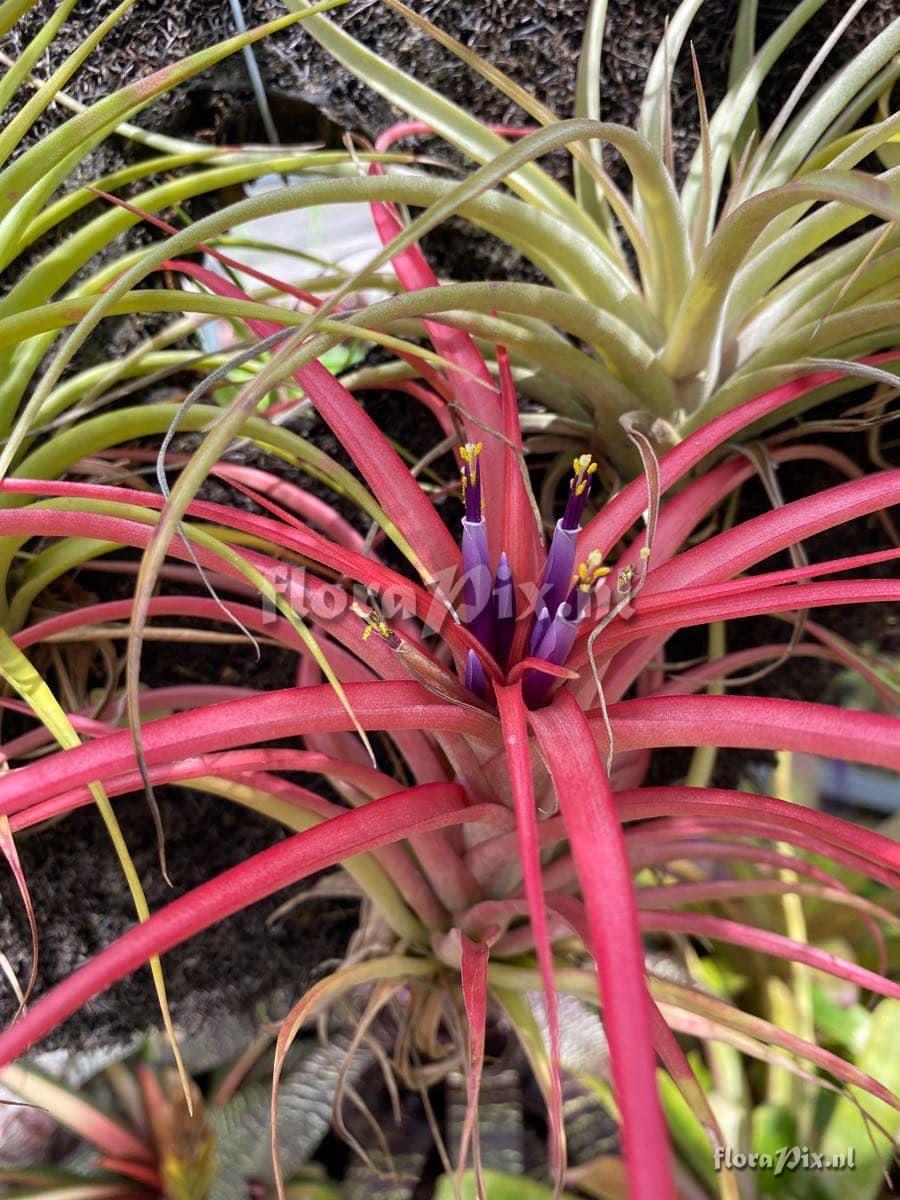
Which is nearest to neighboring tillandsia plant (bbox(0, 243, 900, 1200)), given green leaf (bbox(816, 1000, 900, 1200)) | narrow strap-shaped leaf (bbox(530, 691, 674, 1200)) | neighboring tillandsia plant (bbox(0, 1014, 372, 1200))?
narrow strap-shaped leaf (bbox(530, 691, 674, 1200))

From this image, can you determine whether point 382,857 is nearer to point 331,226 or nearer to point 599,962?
point 599,962

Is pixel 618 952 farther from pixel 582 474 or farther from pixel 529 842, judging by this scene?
pixel 582 474

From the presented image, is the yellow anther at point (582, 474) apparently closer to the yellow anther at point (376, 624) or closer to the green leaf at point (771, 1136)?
the yellow anther at point (376, 624)

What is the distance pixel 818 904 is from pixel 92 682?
3.10 ft

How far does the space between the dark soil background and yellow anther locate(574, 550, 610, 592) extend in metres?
0.34

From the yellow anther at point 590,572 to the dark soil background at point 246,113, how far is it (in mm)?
344

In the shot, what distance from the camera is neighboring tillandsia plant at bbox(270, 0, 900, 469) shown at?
1.68 feet

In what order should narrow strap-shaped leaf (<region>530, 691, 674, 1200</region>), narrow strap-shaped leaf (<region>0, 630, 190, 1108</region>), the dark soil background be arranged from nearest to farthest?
narrow strap-shaped leaf (<region>530, 691, 674, 1200</region>) → narrow strap-shaped leaf (<region>0, 630, 190, 1108</region>) → the dark soil background

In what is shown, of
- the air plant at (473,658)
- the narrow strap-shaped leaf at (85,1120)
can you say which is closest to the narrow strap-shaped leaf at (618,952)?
the air plant at (473,658)

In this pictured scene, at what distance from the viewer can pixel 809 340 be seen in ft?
1.83

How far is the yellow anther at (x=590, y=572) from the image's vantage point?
439 millimetres

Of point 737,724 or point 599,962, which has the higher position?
point 737,724

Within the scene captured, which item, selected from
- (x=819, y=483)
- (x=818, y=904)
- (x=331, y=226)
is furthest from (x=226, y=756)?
(x=331, y=226)

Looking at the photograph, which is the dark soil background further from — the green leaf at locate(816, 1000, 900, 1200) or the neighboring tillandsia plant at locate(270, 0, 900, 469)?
the green leaf at locate(816, 1000, 900, 1200)
